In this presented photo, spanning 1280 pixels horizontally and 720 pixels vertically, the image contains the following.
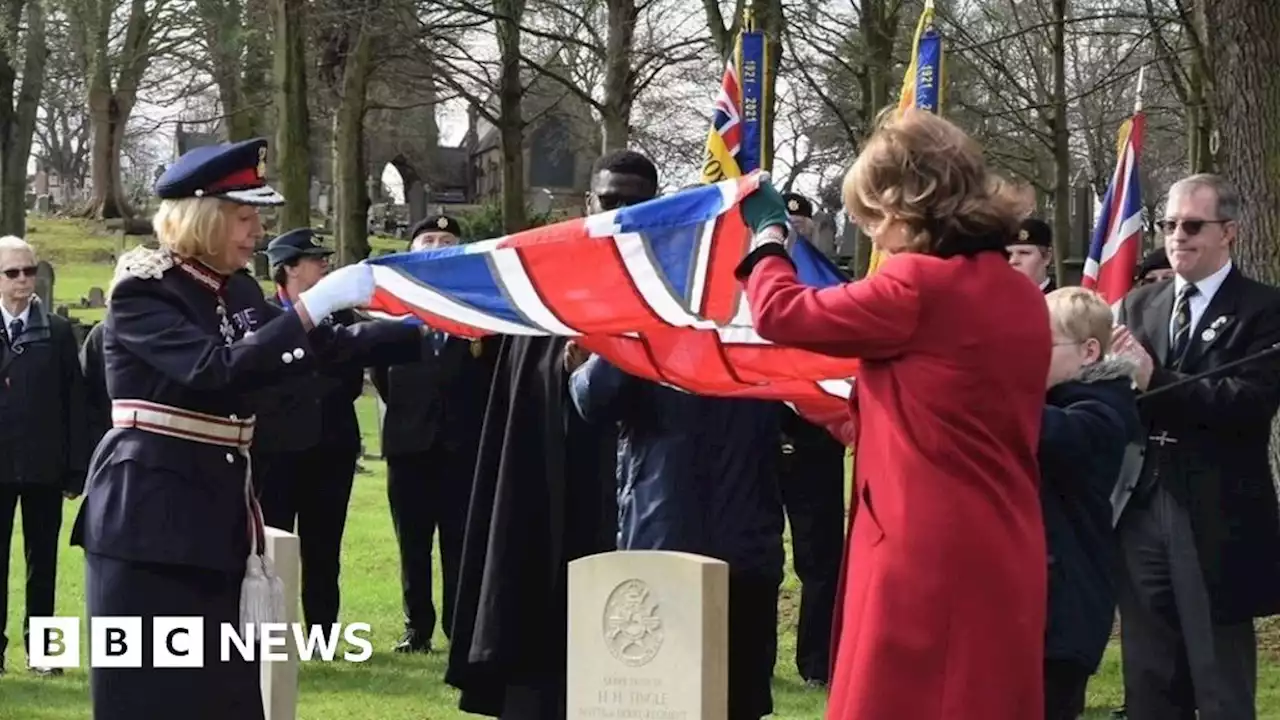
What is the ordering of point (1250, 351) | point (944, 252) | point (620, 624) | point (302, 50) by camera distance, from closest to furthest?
1. point (944, 252)
2. point (620, 624)
3. point (1250, 351)
4. point (302, 50)

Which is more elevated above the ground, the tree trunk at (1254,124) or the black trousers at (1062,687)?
the tree trunk at (1254,124)

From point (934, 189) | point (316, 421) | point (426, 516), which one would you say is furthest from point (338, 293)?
point (426, 516)

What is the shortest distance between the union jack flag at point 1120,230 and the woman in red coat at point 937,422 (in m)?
3.04

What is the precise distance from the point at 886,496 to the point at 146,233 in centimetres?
4639

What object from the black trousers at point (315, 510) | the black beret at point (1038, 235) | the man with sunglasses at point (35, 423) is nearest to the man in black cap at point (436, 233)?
the black trousers at point (315, 510)

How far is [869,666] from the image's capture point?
157 inches

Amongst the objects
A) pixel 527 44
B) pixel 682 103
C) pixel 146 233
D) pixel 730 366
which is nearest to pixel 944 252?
pixel 730 366

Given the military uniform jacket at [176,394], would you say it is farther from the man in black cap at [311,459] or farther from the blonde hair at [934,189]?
the man in black cap at [311,459]

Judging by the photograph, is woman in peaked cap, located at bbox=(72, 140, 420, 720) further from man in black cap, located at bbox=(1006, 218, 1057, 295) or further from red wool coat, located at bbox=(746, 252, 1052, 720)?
man in black cap, located at bbox=(1006, 218, 1057, 295)

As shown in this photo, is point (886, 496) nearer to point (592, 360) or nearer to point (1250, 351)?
point (592, 360)

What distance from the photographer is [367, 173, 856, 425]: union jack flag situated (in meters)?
5.19

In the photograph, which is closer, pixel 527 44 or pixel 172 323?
pixel 172 323

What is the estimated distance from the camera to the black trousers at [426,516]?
9.66 m

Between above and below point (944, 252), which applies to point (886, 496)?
below
